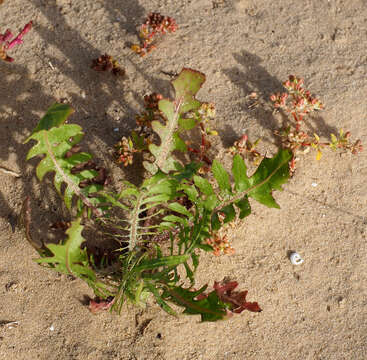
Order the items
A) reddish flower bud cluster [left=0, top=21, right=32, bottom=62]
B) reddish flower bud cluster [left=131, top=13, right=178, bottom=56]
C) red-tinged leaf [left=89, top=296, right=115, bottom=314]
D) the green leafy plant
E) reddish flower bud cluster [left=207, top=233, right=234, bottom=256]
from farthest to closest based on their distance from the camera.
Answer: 1. reddish flower bud cluster [left=131, top=13, right=178, bottom=56]
2. reddish flower bud cluster [left=0, top=21, right=32, bottom=62]
3. reddish flower bud cluster [left=207, top=233, right=234, bottom=256]
4. red-tinged leaf [left=89, top=296, right=115, bottom=314]
5. the green leafy plant

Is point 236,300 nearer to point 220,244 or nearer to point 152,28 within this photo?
point 220,244

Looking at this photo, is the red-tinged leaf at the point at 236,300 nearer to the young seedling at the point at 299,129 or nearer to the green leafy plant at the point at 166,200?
the green leafy plant at the point at 166,200

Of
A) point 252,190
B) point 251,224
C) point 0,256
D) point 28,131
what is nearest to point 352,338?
point 251,224

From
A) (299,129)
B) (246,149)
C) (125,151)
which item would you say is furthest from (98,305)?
(299,129)

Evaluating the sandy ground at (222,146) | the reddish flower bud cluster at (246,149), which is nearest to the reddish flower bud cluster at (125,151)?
the sandy ground at (222,146)

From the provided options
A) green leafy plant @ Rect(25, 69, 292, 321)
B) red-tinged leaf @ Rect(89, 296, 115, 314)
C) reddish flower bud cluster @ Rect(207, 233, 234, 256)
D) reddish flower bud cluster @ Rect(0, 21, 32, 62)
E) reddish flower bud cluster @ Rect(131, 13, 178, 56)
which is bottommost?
reddish flower bud cluster @ Rect(207, 233, 234, 256)

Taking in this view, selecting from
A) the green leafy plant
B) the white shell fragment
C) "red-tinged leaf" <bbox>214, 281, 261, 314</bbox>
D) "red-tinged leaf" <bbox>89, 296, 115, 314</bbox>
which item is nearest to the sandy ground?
the white shell fragment

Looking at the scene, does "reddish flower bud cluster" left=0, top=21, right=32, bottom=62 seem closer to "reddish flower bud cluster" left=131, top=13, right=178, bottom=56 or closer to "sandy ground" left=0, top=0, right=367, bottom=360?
"sandy ground" left=0, top=0, right=367, bottom=360

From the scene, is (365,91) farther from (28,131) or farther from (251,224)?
(28,131)
